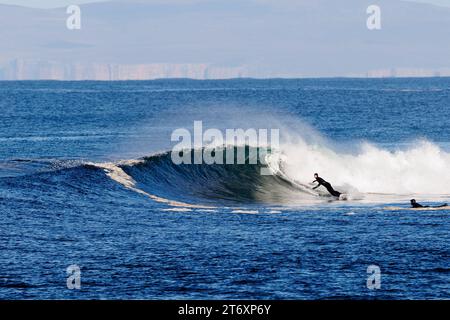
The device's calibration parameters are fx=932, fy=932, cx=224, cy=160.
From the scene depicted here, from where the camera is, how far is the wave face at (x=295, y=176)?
4284 centimetres

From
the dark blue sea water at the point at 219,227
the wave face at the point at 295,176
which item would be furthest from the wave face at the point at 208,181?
the dark blue sea water at the point at 219,227

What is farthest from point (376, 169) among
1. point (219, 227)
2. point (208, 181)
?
point (219, 227)

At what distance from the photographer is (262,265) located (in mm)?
23703

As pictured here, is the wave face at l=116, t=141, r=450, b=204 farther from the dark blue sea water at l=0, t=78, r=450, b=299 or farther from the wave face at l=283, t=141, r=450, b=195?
the dark blue sea water at l=0, t=78, r=450, b=299

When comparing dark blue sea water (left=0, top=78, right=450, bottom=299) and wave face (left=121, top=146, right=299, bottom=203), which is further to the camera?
wave face (left=121, top=146, right=299, bottom=203)

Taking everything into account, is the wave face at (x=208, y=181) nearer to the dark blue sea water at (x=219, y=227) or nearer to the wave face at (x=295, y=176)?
the wave face at (x=295, y=176)

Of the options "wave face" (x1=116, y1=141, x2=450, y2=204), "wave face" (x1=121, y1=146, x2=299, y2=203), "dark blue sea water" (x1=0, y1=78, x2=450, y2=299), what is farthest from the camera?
"wave face" (x1=116, y1=141, x2=450, y2=204)

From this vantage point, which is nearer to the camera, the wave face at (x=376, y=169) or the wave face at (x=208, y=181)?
the wave face at (x=208, y=181)

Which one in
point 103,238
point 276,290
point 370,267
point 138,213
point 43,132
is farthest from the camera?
point 43,132

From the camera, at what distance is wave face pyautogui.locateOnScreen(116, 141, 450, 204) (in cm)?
4284

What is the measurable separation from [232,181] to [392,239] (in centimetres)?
2062

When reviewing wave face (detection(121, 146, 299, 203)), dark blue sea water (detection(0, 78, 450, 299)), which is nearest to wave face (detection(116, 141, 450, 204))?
wave face (detection(121, 146, 299, 203))
